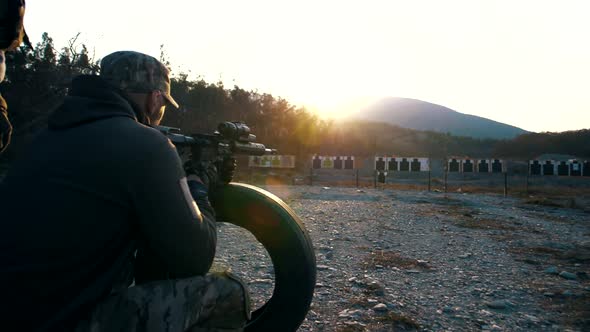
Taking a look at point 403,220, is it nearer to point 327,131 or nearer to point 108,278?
point 108,278

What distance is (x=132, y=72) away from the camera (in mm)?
1982

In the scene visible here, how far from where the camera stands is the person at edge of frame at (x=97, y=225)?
1516mm

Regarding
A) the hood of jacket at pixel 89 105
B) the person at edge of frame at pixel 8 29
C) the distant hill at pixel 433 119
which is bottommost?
the hood of jacket at pixel 89 105

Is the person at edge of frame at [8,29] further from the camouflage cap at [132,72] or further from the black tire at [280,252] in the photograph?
the black tire at [280,252]

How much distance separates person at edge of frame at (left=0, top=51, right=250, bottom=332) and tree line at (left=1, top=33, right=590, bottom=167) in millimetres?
2184

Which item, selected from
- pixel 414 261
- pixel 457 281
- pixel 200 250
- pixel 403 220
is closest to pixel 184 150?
pixel 200 250

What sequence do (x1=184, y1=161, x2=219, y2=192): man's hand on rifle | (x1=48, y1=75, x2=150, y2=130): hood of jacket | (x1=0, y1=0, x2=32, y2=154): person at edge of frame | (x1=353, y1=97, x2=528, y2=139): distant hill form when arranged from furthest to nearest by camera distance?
(x1=353, y1=97, x2=528, y2=139): distant hill
(x1=0, y1=0, x2=32, y2=154): person at edge of frame
(x1=184, y1=161, x2=219, y2=192): man's hand on rifle
(x1=48, y1=75, x2=150, y2=130): hood of jacket

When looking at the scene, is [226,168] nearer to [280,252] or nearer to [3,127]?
[280,252]

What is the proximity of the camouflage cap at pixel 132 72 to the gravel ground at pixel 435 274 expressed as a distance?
1.88 m

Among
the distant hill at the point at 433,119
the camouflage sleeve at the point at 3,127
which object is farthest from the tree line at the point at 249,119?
the distant hill at the point at 433,119

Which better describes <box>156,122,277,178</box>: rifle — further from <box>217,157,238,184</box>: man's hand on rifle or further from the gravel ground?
the gravel ground

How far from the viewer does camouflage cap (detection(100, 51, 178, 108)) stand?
1979 millimetres

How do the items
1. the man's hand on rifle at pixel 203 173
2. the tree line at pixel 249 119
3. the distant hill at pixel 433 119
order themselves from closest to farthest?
the man's hand on rifle at pixel 203 173 < the tree line at pixel 249 119 < the distant hill at pixel 433 119

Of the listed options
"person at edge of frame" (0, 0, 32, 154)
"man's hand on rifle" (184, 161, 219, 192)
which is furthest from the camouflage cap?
"person at edge of frame" (0, 0, 32, 154)
